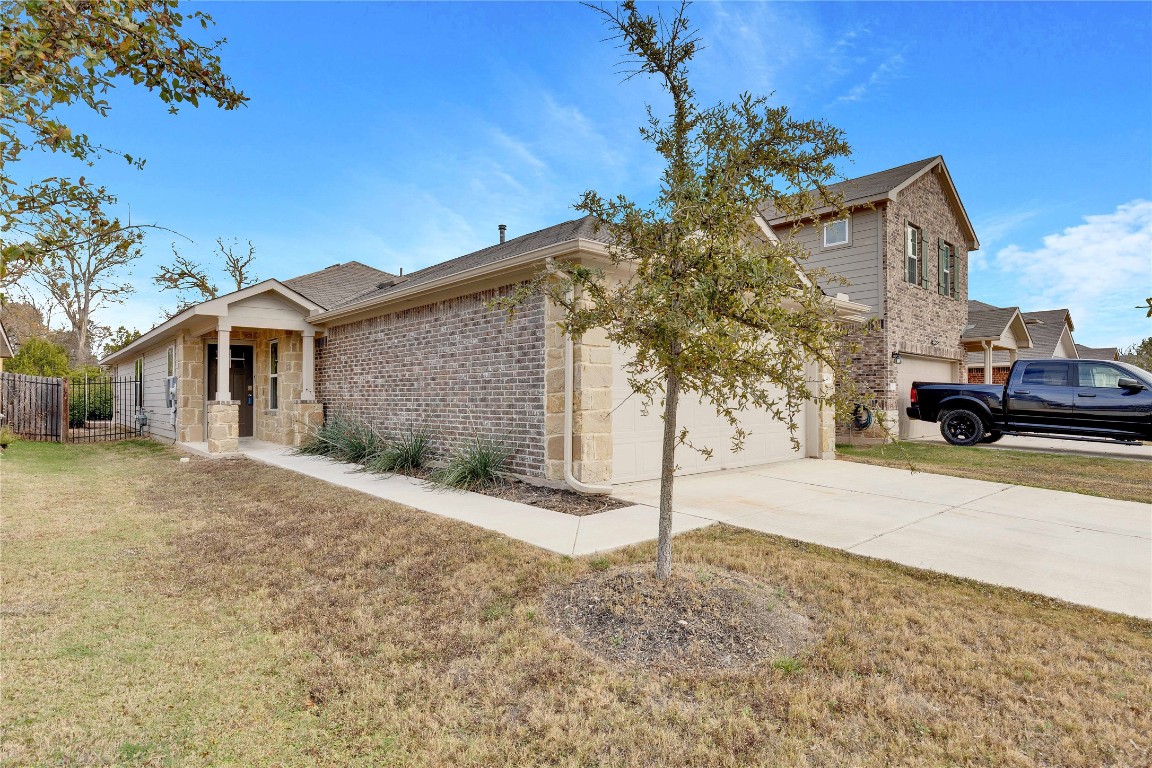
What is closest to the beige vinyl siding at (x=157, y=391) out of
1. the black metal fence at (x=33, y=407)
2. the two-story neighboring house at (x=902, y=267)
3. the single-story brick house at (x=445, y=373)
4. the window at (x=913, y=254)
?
the single-story brick house at (x=445, y=373)

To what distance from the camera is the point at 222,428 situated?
11508 millimetres

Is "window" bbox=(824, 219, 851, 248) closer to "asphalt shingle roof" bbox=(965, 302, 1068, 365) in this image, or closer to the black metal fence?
"asphalt shingle roof" bbox=(965, 302, 1068, 365)

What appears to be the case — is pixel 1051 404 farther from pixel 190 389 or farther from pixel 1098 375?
pixel 190 389

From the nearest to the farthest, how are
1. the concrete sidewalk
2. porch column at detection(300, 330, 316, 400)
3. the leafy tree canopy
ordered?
1. the concrete sidewalk
2. porch column at detection(300, 330, 316, 400)
3. the leafy tree canopy

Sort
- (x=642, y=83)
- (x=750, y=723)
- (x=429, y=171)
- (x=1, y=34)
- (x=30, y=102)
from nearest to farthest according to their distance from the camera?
(x=1, y=34)
(x=30, y=102)
(x=750, y=723)
(x=642, y=83)
(x=429, y=171)

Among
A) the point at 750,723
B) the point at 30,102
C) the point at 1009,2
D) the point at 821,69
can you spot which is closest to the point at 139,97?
the point at 30,102

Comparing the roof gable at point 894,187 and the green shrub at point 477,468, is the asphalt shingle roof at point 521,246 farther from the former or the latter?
the roof gable at point 894,187

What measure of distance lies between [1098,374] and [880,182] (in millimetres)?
6728

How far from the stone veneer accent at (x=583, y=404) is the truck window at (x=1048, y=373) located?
10953mm

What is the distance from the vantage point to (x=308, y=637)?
3406mm

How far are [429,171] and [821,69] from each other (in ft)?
29.5

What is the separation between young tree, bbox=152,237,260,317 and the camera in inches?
1028

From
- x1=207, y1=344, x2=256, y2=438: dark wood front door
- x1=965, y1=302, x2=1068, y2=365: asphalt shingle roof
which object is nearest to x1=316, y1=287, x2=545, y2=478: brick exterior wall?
x1=207, y1=344, x2=256, y2=438: dark wood front door

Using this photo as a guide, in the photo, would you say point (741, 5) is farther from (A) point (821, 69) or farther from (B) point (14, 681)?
(B) point (14, 681)
